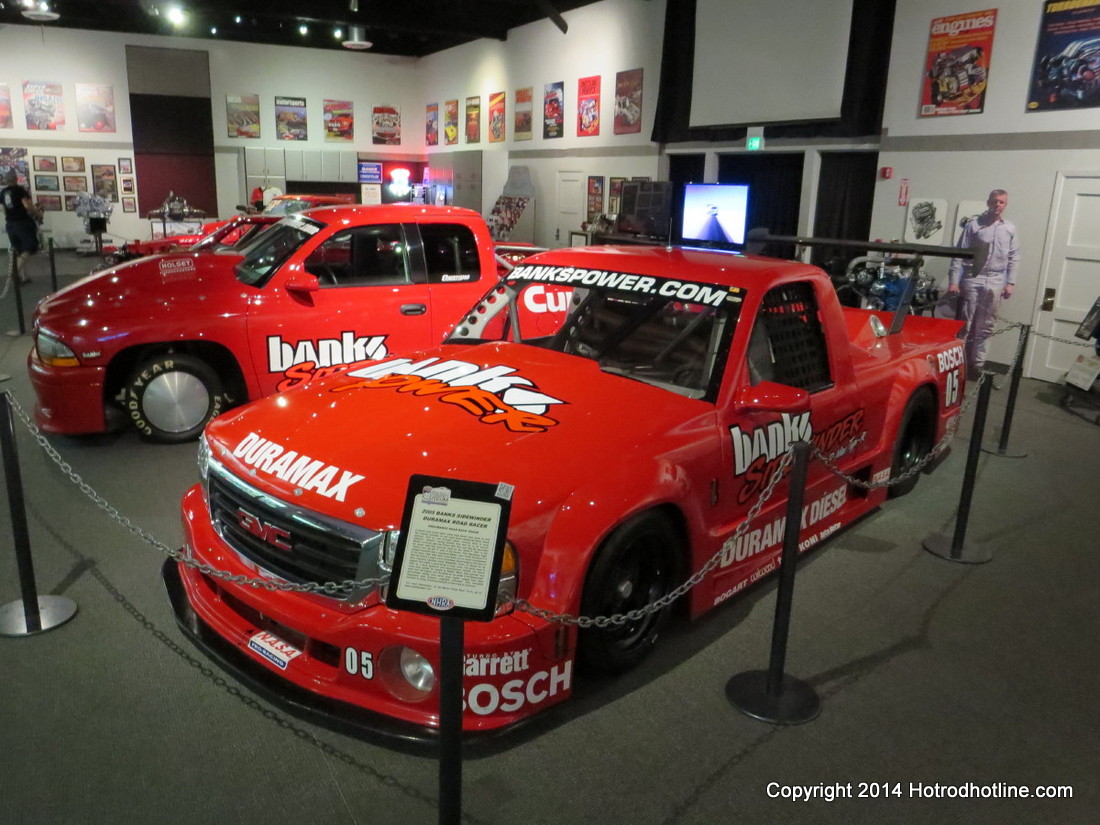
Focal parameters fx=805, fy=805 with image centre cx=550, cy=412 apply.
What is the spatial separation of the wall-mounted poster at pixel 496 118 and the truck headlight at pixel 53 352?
14654 millimetres

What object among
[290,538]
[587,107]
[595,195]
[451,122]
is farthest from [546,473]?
[451,122]

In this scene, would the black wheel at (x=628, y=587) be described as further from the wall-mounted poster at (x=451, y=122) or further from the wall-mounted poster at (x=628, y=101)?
the wall-mounted poster at (x=451, y=122)

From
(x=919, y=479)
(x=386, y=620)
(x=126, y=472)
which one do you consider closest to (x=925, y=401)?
(x=919, y=479)

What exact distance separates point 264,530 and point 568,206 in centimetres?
1438

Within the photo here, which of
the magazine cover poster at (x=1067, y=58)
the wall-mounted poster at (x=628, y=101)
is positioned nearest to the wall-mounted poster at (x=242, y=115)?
the wall-mounted poster at (x=628, y=101)

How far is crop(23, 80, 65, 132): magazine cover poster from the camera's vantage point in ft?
62.1

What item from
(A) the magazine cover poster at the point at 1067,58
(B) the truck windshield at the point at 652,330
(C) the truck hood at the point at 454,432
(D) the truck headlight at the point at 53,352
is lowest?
(D) the truck headlight at the point at 53,352

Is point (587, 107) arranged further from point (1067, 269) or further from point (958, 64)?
point (1067, 269)

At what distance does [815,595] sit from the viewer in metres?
3.82

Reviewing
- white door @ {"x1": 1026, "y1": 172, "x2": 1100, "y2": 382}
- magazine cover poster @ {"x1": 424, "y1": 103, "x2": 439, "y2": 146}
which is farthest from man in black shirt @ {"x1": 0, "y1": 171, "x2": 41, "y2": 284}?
white door @ {"x1": 1026, "y1": 172, "x2": 1100, "y2": 382}

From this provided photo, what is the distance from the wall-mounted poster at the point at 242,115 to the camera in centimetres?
2073

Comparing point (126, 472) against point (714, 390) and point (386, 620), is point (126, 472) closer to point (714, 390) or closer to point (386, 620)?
point (386, 620)

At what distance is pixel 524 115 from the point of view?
17.6 meters

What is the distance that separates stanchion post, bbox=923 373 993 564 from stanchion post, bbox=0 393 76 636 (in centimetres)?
422
